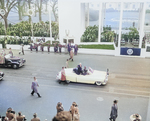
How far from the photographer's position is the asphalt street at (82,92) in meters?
9.07

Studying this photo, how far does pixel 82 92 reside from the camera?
11.0 m

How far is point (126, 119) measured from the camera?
8406 millimetres

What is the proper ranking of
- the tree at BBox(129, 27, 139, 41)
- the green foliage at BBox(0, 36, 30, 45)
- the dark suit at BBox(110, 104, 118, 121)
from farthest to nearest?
the green foliage at BBox(0, 36, 30, 45) < the tree at BBox(129, 27, 139, 41) < the dark suit at BBox(110, 104, 118, 121)

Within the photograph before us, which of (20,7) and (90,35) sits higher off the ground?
(20,7)

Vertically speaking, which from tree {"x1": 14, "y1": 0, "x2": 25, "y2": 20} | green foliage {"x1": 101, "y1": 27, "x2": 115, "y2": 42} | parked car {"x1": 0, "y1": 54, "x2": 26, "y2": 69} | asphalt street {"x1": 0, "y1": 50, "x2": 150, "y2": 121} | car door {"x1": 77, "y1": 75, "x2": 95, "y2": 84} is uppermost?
tree {"x1": 14, "y1": 0, "x2": 25, "y2": 20}

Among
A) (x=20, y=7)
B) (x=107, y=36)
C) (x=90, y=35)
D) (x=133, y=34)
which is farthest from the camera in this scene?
(x=20, y=7)

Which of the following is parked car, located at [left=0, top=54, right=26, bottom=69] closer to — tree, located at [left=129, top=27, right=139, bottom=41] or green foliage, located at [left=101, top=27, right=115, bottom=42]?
green foliage, located at [left=101, top=27, right=115, bottom=42]

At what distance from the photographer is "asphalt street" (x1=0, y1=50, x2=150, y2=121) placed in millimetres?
9070

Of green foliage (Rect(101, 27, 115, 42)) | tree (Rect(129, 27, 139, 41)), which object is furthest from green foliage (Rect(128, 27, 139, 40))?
green foliage (Rect(101, 27, 115, 42))

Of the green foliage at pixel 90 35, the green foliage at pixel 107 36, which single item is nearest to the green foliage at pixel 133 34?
the green foliage at pixel 107 36

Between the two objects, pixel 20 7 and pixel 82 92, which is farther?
pixel 20 7

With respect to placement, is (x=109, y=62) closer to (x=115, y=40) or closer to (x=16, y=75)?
(x=115, y=40)

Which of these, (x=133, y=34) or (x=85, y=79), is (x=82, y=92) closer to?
(x=85, y=79)

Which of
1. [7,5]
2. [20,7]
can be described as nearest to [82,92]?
[20,7]
